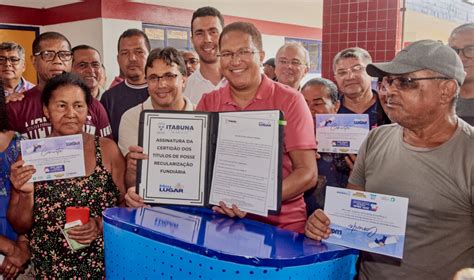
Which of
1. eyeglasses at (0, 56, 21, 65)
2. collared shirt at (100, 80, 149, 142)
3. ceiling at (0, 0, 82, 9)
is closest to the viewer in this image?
collared shirt at (100, 80, 149, 142)

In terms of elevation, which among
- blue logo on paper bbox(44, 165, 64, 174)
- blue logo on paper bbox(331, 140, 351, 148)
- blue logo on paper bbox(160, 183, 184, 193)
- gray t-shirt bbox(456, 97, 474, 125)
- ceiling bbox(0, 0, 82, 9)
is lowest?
blue logo on paper bbox(160, 183, 184, 193)

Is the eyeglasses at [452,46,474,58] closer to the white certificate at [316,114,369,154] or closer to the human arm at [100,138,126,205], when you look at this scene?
the white certificate at [316,114,369,154]

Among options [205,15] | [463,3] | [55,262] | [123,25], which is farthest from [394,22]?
[123,25]

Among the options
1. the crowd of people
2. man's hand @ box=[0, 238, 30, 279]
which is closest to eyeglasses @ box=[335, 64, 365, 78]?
the crowd of people

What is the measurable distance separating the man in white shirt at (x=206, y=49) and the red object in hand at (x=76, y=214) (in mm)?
1545

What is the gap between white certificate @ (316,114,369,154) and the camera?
265 cm

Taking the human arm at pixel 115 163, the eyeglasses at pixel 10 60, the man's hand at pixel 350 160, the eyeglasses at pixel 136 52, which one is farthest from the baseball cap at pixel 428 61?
the eyeglasses at pixel 10 60

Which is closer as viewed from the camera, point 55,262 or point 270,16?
point 55,262

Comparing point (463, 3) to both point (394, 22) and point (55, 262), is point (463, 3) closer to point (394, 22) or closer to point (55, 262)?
point (394, 22)

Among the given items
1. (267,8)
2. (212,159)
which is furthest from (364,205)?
(267,8)

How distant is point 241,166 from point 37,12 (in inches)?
428

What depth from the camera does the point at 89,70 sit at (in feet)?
12.5

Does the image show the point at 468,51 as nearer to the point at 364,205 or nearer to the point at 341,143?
the point at 341,143

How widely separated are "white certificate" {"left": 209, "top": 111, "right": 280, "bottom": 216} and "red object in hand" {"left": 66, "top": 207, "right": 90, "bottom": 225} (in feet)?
2.02
